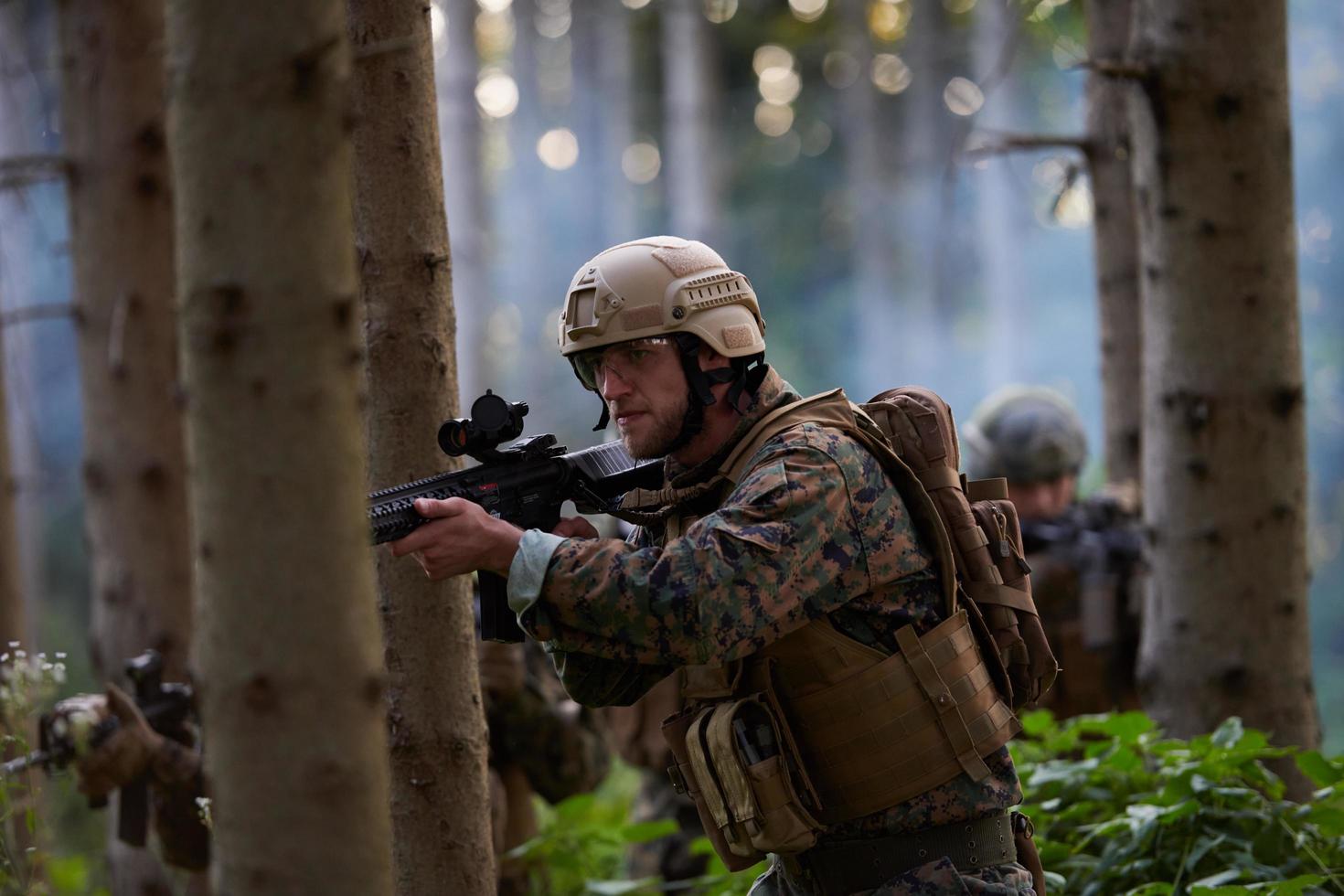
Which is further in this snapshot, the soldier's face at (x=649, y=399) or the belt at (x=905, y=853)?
the soldier's face at (x=649, y=399)

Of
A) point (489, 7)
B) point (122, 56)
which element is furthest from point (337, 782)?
point (489, 7)

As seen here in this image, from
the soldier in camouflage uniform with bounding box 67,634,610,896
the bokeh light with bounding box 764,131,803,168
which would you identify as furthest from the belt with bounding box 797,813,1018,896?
the bokeh light with bounding box 764,131,803,168

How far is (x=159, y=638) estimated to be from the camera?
6266mm

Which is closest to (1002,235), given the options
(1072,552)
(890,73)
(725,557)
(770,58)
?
(890,73)

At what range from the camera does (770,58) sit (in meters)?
30.8

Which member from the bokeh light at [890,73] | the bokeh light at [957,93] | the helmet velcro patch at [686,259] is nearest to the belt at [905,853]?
the helmet velcro patch at [686,259]

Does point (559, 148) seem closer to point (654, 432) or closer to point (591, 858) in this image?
point (591, 858)

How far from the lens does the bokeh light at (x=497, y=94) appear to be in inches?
1190

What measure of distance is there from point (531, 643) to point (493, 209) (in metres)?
27.4

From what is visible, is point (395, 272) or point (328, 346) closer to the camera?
point (328, 346)

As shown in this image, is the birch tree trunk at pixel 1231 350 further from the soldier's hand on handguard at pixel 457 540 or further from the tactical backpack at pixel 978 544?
the soldier's hand on handguard at pixel 457 540

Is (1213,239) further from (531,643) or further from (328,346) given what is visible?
(328,346)

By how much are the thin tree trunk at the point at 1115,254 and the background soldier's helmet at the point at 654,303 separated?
13.5ft

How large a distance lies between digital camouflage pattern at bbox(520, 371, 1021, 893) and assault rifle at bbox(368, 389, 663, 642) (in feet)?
0.87
